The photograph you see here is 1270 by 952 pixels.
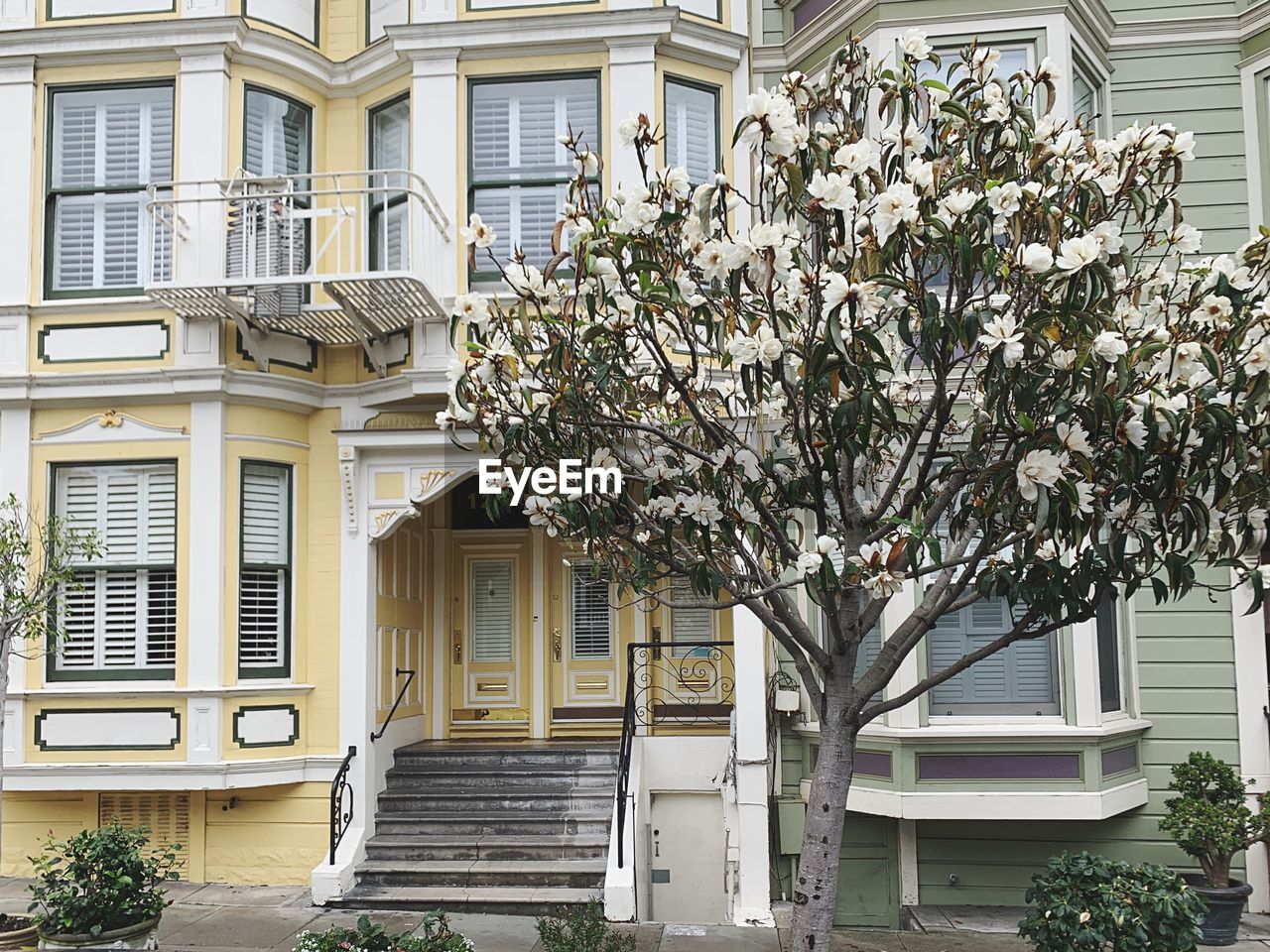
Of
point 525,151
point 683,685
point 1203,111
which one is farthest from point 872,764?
point 1203,111

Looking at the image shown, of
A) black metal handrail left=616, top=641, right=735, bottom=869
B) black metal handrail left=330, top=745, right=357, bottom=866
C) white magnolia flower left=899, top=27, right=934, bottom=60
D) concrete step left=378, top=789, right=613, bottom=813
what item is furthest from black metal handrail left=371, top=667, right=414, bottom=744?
white magnolia flower left=899, top=27, right=934, bottom=60

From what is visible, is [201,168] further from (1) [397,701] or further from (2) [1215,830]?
(2) [1215,830]

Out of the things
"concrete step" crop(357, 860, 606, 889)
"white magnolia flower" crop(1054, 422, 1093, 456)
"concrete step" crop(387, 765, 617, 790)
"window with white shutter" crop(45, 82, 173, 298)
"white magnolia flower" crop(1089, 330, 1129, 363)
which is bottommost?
"concrete step" crop(357, 860, 606, 889)

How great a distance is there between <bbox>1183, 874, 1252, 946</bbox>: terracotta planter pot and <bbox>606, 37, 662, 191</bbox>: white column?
7.07m

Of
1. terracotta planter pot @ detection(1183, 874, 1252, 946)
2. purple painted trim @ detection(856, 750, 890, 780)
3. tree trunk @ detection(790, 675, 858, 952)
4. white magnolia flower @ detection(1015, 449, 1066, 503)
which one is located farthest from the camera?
purple painted trim @ detection(856, 750, 890, 780)

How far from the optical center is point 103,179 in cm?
1095

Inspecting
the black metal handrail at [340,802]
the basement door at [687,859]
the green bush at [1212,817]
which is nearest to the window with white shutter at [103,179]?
the black metal handrail at [340,802]

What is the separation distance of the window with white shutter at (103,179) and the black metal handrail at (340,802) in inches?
177

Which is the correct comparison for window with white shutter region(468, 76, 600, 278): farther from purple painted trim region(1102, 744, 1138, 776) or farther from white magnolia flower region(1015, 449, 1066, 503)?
white magnolia flower region(1015, 449, 1066, 503)

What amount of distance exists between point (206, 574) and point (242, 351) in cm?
189

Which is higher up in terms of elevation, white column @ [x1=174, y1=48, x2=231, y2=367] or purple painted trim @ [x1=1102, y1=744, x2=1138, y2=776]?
white column @ [x1=174, y1=48, x2=231, y2=367]

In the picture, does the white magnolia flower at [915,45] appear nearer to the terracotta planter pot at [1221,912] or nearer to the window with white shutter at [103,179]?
the terracotta planter pot at [1221,912]

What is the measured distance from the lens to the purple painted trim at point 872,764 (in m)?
9.80

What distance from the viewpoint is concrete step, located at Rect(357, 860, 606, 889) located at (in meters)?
9.74
